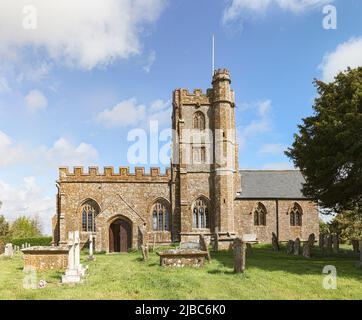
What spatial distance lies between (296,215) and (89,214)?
59.3ft

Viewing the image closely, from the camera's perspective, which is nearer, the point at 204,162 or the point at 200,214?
the point at 200,214

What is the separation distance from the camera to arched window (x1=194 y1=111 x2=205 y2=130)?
33.7 meters

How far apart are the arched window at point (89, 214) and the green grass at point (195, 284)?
50.8 feet

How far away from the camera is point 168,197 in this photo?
32.8m

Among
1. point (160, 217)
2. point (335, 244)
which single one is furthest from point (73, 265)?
point (160, 217)

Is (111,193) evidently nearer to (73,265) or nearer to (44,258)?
(44,258)

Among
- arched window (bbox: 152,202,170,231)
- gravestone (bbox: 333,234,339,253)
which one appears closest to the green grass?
gravestone (bbox: 333,234,339,253)

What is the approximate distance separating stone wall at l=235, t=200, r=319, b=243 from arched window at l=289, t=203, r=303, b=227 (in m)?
0.27

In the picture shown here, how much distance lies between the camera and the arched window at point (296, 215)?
3462 cm

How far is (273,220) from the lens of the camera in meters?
34.2

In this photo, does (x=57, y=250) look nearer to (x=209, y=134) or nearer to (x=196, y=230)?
(x=196, y=230)

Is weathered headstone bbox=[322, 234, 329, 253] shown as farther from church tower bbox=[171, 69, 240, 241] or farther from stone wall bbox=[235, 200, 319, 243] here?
stone wall bbox=[235, 200, 319, 243]

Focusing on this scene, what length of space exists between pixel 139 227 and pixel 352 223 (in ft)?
73.0

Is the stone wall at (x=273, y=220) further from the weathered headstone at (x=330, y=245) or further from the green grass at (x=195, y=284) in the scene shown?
the green grass at (x=195, y=284)
